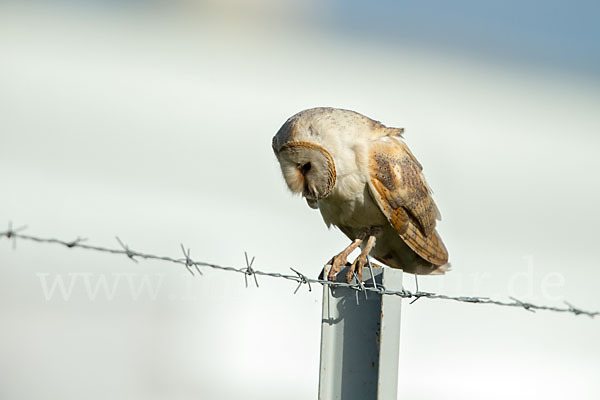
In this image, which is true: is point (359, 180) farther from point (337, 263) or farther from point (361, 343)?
point (361, 343)

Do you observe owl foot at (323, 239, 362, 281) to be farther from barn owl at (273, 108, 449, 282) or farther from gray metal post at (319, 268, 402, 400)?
gray metal post at (319, 268, 402, 400)

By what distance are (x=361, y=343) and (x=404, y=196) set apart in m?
1.40

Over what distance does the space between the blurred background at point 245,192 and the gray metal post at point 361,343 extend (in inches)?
157

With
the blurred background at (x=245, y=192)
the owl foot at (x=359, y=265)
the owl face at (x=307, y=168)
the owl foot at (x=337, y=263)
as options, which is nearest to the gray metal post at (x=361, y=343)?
the owl foot at (x=359, y=265)

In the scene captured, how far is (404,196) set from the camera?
3637 millimetres

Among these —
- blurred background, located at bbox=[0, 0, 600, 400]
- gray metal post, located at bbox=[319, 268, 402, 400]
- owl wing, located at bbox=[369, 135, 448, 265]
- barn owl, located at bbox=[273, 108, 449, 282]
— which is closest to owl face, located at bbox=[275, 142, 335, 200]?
barn owl, located at bbox=[273, 108, 449, 282]

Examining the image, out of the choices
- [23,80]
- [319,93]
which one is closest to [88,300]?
[23,80]

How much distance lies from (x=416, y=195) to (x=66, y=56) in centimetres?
350

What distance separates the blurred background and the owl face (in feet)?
9.62

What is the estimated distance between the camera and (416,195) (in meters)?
3.73

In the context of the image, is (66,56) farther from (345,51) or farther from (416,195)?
(416,195)

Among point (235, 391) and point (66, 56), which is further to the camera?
point (235, 391)

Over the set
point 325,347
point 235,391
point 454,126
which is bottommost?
point 235,391

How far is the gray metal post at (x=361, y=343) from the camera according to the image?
2.30 meters
